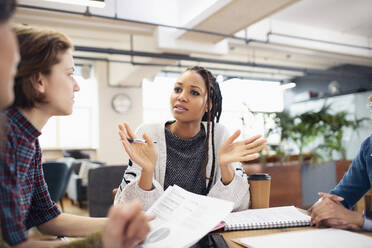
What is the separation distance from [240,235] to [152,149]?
0.43 metres

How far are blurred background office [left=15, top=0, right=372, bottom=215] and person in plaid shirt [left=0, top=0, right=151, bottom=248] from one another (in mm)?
873

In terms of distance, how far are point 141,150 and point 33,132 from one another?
42 centimetres

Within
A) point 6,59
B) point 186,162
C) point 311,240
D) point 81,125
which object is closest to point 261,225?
point 311,240

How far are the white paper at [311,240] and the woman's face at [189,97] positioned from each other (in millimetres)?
788

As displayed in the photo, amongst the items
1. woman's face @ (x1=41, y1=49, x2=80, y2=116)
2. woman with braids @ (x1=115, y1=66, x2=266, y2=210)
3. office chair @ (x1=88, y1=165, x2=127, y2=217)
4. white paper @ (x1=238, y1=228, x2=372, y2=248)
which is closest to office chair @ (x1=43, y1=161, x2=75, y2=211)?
office chair @ (x1=88, y1=165, x2=127, y2=217)

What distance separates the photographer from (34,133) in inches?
32.1

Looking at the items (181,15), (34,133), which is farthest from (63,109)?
(181,15)

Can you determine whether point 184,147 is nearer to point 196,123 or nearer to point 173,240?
point 196,123

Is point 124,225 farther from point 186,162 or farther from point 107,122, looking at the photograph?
point 107,122

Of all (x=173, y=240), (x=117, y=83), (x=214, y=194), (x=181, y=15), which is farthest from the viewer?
(x=117, y=83)

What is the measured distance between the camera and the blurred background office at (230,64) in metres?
4.13

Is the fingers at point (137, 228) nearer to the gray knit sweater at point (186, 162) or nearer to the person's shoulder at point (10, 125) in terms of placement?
the person's shoulder at point (10, 125)

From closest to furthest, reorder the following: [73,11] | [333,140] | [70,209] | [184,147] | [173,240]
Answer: [173,240] < [184,147] < [73,11] < [333,140] < [70,209]

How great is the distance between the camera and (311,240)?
2.75 ft
